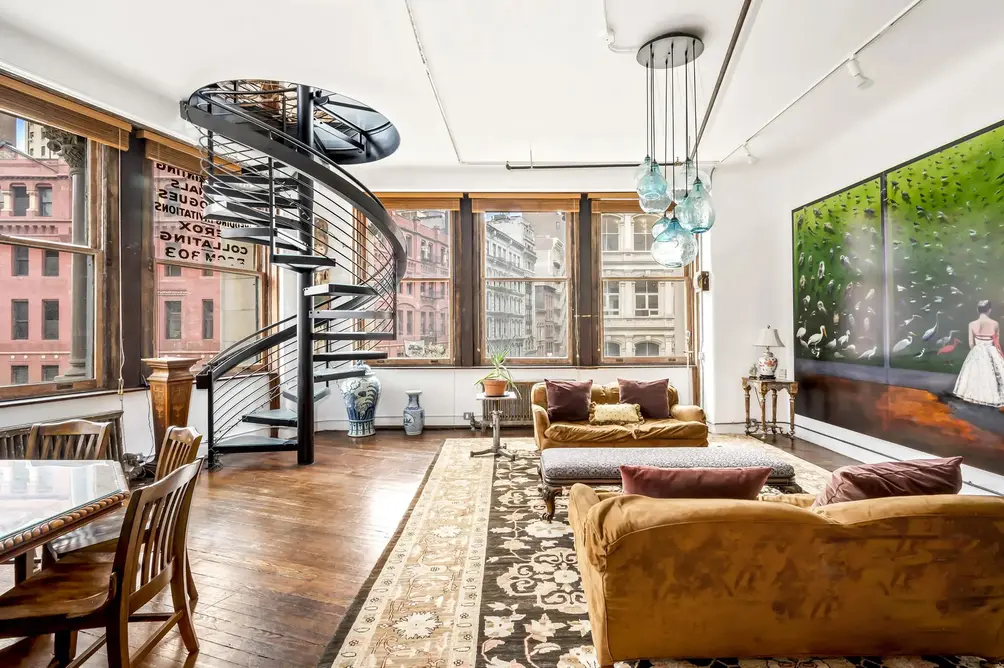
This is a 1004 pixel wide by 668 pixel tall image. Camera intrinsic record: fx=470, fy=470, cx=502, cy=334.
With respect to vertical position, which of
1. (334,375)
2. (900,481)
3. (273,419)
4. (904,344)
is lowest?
(273,419)

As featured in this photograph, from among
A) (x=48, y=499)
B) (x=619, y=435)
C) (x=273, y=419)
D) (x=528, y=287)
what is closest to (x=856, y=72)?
(x=619, y=435)

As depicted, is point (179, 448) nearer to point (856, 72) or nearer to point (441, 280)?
point (441, 280)

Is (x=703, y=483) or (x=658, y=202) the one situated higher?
(x=658, y=202)

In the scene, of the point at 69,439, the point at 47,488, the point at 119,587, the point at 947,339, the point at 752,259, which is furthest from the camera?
the point at 752,259

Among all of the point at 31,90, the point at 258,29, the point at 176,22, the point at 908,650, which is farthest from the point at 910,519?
the point at 31,90

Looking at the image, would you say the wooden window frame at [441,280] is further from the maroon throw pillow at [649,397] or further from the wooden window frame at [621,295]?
the maroon throw pillow at [649,397]

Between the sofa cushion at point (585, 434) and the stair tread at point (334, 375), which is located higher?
the stair tread at point (334, 375)

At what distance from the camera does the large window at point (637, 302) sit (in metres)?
6.27

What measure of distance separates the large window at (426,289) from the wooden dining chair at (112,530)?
13.1 feet

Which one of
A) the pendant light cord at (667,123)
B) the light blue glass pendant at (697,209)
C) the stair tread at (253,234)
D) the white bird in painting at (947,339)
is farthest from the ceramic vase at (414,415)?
the white bird in painting at (947,339)

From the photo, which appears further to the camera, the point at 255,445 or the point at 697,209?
the point at 255,445

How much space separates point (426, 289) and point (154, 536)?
191 inches

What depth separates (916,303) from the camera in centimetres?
384

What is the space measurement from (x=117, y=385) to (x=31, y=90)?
2342 millimetres
